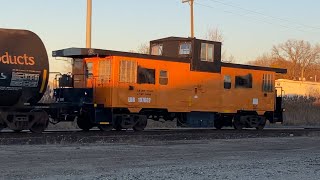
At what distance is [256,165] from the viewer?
38.9 feet

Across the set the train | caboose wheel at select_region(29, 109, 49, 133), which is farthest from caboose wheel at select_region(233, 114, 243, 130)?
caboose wheel at select_region(29, 109, 49, 133)

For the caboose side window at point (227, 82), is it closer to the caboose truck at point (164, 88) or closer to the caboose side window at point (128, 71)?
the caboose truck at point (164, 88)

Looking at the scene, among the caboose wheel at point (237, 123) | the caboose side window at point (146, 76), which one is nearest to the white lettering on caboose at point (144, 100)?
the caboose side window at point (146, 76)

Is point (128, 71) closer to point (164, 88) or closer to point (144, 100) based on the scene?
point (144, 100)

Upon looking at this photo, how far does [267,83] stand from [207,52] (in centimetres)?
491

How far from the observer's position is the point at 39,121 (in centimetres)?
1941

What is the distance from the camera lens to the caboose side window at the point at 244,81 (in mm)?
26203

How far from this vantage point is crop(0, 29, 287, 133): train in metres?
18.7

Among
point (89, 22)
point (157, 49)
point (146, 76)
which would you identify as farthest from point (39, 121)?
point (89, 22)

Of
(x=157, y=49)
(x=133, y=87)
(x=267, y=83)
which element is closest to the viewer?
(x=133, y=87)

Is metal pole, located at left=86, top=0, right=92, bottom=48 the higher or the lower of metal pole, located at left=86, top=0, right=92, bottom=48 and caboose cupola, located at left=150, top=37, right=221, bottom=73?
the higher

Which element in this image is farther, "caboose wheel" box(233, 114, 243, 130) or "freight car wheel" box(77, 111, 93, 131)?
"caboose wheel" box(233, 114, 243, 130)

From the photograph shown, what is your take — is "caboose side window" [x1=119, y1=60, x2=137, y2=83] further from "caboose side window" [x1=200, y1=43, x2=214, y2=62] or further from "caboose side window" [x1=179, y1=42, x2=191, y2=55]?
"caboose side window" [x1=200, y1=43, x2=214, y2=62]

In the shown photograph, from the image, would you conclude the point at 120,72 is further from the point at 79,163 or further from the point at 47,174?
the point at 47,174
